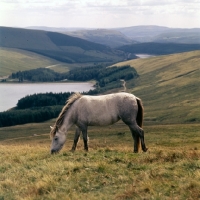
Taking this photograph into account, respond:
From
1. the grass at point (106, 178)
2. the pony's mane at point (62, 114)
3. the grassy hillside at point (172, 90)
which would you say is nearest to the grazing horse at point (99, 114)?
the pony's mane at point (62, 114)

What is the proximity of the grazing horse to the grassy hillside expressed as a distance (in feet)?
213

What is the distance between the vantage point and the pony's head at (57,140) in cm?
1527

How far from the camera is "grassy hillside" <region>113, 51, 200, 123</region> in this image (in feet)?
294

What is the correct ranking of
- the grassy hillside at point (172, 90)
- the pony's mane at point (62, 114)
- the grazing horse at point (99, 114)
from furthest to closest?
the grassy hillside at point (172, 90) → the pony's mane at point (62, 114) → the grazing horse at point (99, 114)

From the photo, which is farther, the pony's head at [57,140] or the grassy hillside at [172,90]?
the grassy hillside at [172,90]

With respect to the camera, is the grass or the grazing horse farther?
the grazing horse

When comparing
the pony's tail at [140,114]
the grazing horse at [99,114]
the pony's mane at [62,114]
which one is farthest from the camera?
the pony's mane at [62,114]

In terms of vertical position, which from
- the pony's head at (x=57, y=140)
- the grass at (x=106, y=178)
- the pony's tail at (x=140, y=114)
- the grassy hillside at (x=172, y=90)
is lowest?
the grassy hillside at (x=172, y=90)

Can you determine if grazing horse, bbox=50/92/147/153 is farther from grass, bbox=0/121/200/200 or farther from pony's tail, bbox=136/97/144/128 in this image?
grass, bbox=0/121/200/200

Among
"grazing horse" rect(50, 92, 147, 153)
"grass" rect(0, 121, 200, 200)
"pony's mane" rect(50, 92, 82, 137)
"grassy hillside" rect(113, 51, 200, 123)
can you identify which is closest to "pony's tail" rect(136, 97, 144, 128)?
"grazing horse" rect(50, 92, 147, 153)

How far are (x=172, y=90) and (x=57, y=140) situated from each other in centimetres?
12204

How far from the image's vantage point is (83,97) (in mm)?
15836

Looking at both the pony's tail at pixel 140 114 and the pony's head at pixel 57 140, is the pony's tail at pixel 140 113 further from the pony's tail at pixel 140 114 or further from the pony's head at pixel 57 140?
the pony's head at pixel 57 140

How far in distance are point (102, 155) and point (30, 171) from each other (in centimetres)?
305
